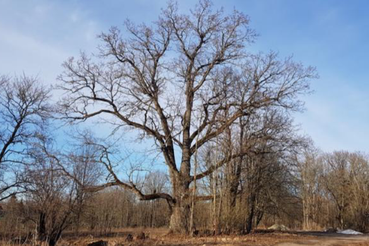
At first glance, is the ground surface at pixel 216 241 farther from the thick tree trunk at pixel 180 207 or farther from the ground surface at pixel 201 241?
the thick tree trunk at pixel 180 207

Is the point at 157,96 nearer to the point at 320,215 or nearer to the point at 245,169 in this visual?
the point at 245,169

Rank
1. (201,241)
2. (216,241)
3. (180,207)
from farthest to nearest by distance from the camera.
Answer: (180,207), (201,241), (216,241)

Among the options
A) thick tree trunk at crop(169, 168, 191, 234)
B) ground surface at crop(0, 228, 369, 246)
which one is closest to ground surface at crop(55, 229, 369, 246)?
ground surface at crop(0, 228, 369, 246)

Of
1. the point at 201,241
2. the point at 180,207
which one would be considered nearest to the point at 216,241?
the point at 201,241

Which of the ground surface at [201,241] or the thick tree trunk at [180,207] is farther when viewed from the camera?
the thick tree trunk at [180,207]

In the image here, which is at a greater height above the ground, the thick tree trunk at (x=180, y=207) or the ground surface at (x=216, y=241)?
the thick tree trunk at (x=180, y=207)

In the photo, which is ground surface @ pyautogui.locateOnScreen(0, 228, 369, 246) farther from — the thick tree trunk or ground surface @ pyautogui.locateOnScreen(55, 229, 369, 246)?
the thick tree trunk

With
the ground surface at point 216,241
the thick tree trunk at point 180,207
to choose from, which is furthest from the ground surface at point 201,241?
the thick tree trunk at point 180,207

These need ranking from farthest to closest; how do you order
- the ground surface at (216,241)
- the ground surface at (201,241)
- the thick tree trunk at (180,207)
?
the thick tree trunk at (180,207) → the ground surface at (216,241) → the ground surface at (201,241)

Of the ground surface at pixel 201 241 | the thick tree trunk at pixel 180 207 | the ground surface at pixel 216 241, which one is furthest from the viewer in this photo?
the thick tree trunk at pixel 180 207

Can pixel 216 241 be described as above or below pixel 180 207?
below

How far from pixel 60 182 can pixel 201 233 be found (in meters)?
7.06

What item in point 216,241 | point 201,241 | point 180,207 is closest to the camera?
point 216,241

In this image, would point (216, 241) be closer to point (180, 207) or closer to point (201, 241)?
point (201, 241)
